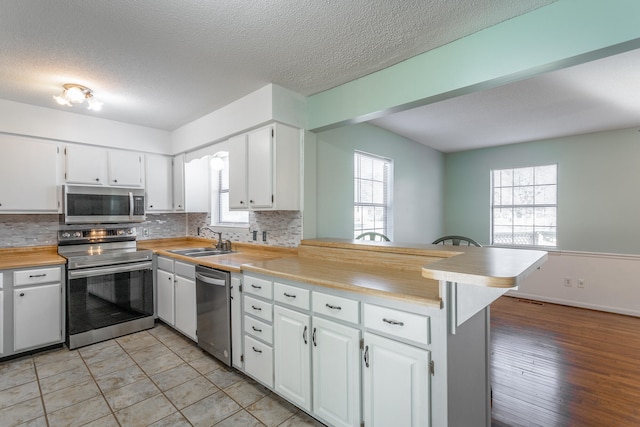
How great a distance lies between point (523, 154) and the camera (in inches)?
203

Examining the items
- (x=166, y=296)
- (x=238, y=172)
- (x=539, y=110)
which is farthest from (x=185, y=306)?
(x=539, y=110)

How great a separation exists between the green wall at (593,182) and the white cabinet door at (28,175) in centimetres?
638

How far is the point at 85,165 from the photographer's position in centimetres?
345

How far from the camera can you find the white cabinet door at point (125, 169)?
12.0ft

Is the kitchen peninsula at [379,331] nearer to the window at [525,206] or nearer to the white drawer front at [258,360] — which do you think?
the white drawer front at [258,360]

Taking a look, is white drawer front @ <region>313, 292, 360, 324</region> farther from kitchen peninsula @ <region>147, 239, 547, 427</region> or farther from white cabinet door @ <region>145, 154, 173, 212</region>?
white cabinet door @ <region>145, 154, 173, 212</region>

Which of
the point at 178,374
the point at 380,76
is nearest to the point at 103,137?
the point at 178,374

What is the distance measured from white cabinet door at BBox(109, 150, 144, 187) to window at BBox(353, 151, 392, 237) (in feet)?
9.02

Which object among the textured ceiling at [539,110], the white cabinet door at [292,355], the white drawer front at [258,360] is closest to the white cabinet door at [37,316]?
the white drawer front at [258,360]

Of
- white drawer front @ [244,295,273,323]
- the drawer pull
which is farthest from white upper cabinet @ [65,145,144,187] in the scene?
the drawer pull

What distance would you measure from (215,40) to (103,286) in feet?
8.98

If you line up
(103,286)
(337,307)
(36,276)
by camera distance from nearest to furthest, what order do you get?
(337,307) < (36,276) < (103,286)

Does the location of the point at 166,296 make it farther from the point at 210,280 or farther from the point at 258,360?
the point at 258,360

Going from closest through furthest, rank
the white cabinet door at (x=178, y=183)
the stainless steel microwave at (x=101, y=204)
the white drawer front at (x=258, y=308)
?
the white drawer front at (x=258, y=308), the stainless steel microwave at (x=101, y=204), the white cabinet door at (x=178, y=183)
